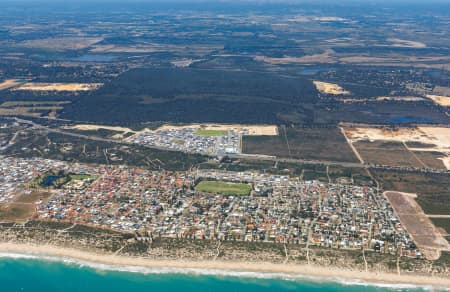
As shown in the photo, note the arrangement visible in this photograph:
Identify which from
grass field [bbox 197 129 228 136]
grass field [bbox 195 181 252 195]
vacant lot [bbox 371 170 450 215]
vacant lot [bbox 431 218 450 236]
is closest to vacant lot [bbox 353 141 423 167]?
vacant lot [bbox 371 170 450 215]

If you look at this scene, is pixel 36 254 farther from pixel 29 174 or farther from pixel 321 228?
pixel 321 228

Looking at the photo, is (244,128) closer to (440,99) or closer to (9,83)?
(440,99)

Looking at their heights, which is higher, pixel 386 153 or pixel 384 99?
pixel 384 99

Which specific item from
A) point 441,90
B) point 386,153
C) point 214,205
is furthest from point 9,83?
point 441,90

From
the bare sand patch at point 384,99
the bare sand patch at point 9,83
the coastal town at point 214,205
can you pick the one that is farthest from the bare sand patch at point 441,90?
the bare sand patch at point 9,83

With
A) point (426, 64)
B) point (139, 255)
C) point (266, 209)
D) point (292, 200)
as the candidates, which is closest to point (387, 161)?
point (292, 200)
